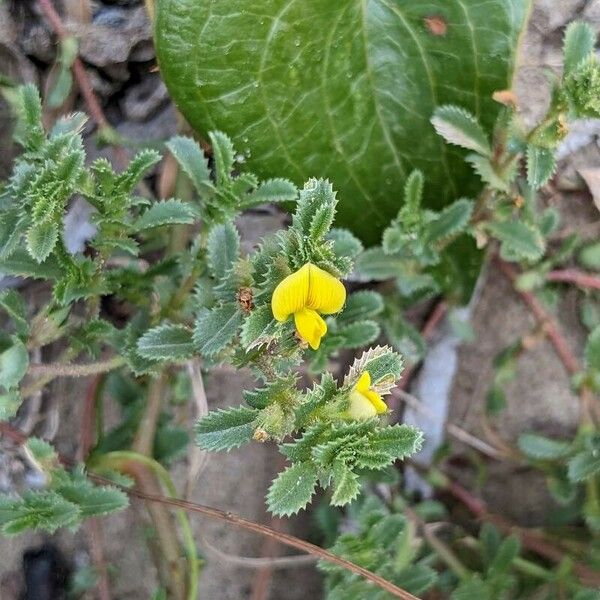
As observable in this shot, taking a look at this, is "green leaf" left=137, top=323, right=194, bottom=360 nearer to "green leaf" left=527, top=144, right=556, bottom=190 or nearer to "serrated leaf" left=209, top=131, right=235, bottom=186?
"serrated leaf" left=209, top=131, right=235, bottom=186

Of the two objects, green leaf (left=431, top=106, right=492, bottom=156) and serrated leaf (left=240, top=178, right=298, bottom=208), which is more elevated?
green leaf (left=431, top=106, right=492, bottom=156)

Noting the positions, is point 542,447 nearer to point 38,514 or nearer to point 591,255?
point 591,255

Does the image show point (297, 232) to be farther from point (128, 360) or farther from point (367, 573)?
point (367, 573)

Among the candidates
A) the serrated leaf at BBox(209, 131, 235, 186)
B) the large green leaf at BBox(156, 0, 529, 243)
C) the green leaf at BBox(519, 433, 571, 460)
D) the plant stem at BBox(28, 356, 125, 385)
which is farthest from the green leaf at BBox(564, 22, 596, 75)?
the plant stem at BBox(28, 356, 125, 385)

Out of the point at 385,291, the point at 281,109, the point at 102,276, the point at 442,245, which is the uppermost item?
the point at 281,109

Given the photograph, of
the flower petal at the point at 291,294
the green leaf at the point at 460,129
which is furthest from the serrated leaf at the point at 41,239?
the green leaf at the point at 460,129

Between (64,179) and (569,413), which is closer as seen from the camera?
(64,179)

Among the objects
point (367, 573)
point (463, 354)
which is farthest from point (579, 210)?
point (367, 573)

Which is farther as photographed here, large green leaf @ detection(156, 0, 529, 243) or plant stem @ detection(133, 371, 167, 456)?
plant stem @ detection(133, 371, 167, 456)
